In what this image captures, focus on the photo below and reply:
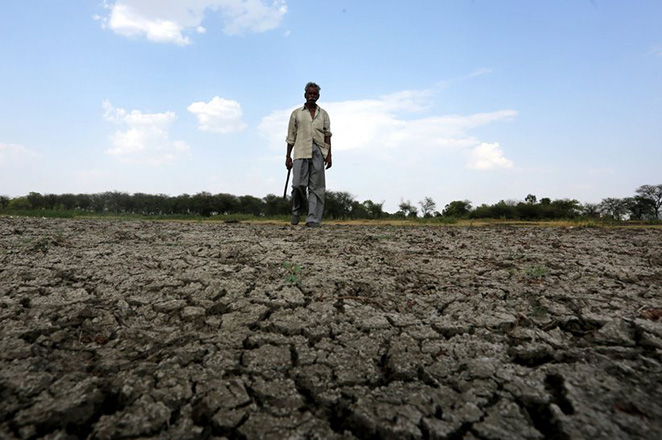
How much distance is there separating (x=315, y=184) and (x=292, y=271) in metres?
3.69

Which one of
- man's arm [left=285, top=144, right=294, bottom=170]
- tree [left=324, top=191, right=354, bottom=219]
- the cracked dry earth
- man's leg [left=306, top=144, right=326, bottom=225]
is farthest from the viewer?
tree [left=324, top=191, right=354, bottom=219]

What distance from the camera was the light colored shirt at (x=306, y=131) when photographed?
20.5 ft

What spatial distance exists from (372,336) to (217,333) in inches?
28.4

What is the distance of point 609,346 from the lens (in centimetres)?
170

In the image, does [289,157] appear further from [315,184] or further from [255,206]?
[255,206]

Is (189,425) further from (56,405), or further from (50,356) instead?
(50,356)

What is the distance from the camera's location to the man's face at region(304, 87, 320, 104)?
6.20m

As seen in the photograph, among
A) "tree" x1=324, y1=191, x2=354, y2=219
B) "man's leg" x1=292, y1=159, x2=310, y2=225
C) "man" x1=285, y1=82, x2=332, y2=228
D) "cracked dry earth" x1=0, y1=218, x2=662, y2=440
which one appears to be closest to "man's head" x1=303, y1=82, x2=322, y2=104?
"man" x1=285, y1=82, x2=332, y2=228

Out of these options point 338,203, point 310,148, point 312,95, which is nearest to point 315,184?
point 310,148

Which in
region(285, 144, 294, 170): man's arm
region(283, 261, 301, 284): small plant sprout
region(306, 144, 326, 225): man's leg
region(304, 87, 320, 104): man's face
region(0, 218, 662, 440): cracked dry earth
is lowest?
region(0, 218, 662, 440): cracked dry earth

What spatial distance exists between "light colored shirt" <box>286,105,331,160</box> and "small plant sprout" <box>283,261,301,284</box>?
352cm

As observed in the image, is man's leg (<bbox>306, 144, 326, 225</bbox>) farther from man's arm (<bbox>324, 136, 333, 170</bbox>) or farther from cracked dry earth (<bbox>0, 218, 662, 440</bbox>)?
cracked dry earth (<bbox>0, 218, 662, 440</bbox>)

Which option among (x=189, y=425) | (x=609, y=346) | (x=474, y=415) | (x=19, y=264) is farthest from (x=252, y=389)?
(x=19, y=264)

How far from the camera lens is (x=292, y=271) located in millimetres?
2811
